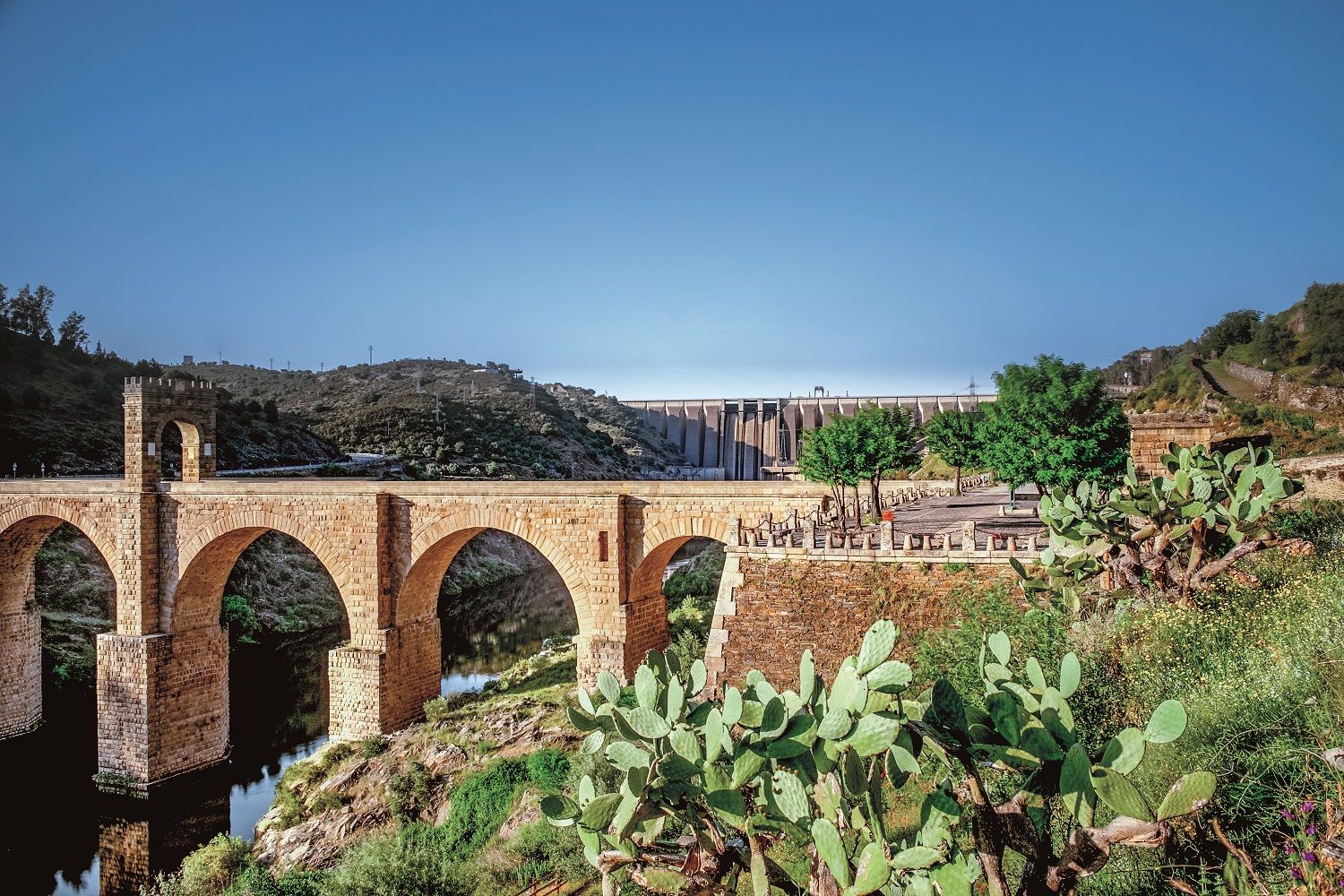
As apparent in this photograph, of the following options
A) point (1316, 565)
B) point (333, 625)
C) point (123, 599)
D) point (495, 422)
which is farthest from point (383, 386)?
point (1316, 565)

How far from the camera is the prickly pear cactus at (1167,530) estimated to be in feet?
29.7

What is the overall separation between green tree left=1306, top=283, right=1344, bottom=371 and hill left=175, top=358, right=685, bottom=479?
36639 millimetres

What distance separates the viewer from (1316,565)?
9.64m

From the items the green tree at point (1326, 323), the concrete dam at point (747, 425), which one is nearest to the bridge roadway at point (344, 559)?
the green tree at point (1326, 323)

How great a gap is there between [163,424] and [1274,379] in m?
35.9

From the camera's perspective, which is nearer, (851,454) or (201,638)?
(851,454)

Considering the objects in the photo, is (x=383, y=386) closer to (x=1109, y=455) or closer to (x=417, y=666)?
(x=417, y=666)

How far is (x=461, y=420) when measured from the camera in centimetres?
5728

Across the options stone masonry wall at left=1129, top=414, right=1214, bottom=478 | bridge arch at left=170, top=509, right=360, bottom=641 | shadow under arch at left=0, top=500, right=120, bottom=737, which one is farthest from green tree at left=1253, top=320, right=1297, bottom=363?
shadow under arch at left=0, top=500, right=120, bottom=737

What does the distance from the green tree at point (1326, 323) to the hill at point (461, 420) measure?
3664 centimetres

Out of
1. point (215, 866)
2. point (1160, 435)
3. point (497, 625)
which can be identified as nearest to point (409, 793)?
point (215, 866)

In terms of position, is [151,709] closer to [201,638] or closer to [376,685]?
[201,638]

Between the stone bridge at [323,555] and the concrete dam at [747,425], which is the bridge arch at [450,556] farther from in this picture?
the concrete dam at [747,425]

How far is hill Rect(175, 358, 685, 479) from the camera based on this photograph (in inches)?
Result: 1992
